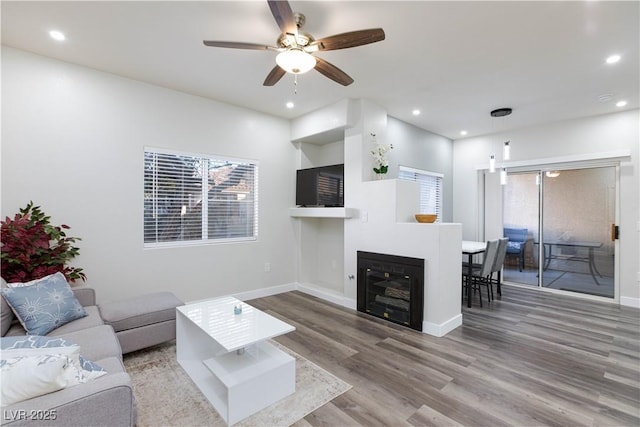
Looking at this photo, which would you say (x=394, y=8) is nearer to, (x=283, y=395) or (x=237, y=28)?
(x=237, y=28)

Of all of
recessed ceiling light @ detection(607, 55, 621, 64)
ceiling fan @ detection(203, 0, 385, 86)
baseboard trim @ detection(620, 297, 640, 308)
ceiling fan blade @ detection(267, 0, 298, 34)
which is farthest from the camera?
baseboard trim @ detection(620, 297, 640, 308)

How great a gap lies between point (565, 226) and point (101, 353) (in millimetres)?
6489

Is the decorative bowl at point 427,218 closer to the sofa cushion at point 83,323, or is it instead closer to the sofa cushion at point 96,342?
the sofa cushion at point 96,342

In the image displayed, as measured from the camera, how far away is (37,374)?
A: 4.17ft

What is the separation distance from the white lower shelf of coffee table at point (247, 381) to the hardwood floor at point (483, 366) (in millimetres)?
304

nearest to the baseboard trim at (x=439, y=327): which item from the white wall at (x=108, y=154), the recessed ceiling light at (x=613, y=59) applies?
the white wall at (x=108, y=154)

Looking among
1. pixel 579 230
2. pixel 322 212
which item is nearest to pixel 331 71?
pixel 322 212

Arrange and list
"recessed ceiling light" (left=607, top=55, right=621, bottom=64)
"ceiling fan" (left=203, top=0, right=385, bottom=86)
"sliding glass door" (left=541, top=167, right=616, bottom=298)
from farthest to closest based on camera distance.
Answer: "sliding glass door" (left=541, top=167, right=616, bottom=298) < "recessed ceiling light" (left=607, top=55, right=621, bottom=64) < "ceiling fan" (left=203, top=0, right=385, bottom=86)

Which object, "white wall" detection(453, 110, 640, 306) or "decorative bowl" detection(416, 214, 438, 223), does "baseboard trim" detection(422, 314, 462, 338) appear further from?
"white wall" detection(453, 110, 640, 306)

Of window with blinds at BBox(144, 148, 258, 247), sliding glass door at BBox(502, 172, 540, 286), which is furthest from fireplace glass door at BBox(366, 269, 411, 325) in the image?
sliding glass door at BBox(502, 172, 540, 286)

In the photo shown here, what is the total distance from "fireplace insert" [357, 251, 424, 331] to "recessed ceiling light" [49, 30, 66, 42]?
390 centimetres

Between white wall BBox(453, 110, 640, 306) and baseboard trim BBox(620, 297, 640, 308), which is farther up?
white wall BBox(453, 110, 640, 306)

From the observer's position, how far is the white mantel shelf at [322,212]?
4277 mm

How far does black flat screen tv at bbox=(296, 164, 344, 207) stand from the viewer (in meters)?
4.54
